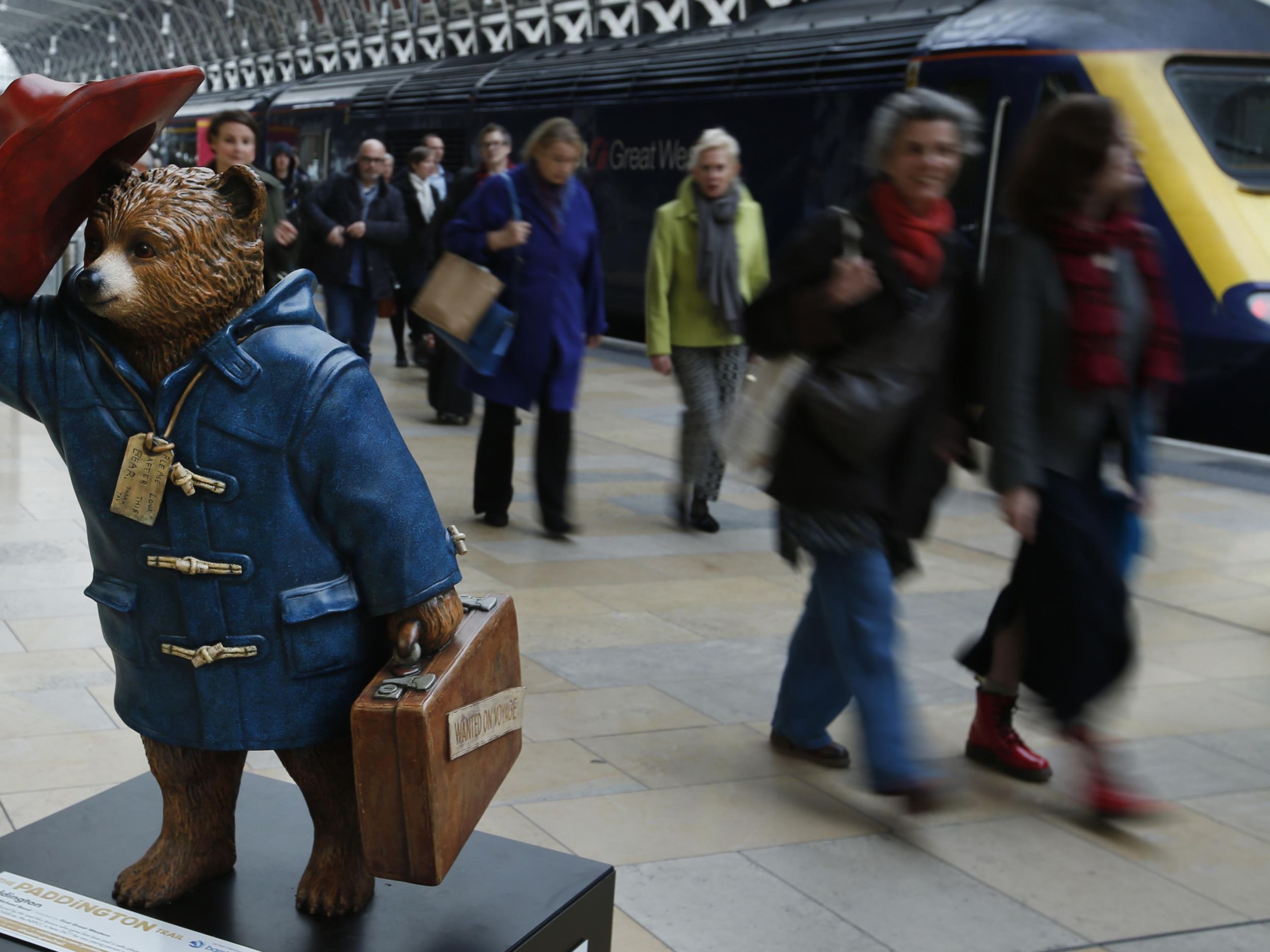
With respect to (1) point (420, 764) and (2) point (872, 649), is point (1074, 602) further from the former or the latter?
(1) point (420, 764)

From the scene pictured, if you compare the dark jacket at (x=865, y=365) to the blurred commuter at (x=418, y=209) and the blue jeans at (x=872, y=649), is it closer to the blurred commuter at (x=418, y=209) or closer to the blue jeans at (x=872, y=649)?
the blue jeans at (x=872, y=649)

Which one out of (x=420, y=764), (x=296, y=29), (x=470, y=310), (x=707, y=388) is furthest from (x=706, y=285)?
(x=296, y=29)

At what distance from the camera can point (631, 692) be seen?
4.49 meters

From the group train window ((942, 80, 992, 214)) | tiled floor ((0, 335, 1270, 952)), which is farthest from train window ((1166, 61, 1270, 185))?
tiled floor ((0, 335, 1270, 952))

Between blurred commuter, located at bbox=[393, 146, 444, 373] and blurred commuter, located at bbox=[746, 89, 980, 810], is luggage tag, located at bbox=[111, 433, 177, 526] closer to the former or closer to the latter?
blurred commuter, located at bbox=[746, 89, 980, 810]

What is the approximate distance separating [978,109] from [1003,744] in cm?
643

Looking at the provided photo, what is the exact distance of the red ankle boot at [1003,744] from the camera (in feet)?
12.9

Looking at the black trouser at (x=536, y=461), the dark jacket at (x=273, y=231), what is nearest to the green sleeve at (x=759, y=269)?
the black trouser at (x=536, y=461)

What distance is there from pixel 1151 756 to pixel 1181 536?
3.13 meters

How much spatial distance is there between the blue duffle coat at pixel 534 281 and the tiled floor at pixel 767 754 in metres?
0.71

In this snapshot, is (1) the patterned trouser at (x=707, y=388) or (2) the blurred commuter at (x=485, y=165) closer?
(1) the patterned trouser at (x=707, y=388)

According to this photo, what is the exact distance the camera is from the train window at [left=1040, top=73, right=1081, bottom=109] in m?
8.95

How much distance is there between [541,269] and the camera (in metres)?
6.25

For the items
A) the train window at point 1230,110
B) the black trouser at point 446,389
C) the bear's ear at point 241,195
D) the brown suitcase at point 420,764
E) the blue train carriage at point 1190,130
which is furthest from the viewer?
the black trouser at point 446,389
